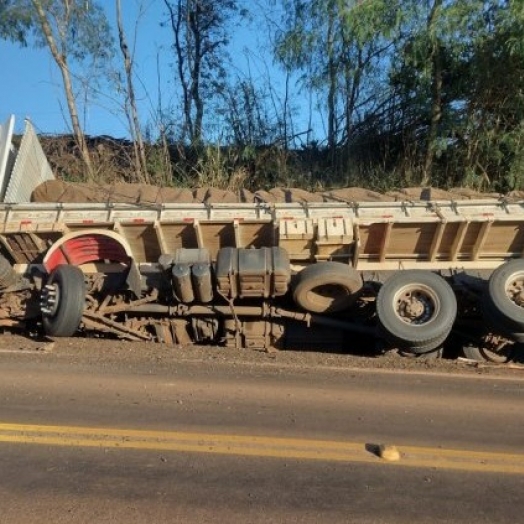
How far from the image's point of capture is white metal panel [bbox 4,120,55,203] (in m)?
8.94

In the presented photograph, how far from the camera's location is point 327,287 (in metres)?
8.12

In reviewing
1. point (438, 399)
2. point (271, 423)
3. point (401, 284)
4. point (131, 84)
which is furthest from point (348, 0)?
point (271, 423)

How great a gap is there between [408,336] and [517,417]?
7.26 ft

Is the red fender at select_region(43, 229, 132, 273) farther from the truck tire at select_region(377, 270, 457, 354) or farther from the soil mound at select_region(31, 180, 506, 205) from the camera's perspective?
the truck tire at select_region(377, 270, 457, 354)

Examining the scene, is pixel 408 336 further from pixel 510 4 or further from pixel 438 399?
pixel 510 4

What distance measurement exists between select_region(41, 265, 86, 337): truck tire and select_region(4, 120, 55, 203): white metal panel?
1566mm

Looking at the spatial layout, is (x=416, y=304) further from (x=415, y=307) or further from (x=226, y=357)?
(x=226, y=357)

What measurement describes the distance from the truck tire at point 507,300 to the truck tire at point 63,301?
4876 millimetres

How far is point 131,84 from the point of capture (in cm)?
1703

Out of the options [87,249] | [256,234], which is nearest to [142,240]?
[87,249]

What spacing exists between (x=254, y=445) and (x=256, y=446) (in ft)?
0.08

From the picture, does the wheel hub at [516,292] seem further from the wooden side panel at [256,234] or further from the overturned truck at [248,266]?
the wooden side panel at [256,234]

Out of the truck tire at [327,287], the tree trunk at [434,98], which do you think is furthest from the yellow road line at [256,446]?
the tree trunk at [434,98]

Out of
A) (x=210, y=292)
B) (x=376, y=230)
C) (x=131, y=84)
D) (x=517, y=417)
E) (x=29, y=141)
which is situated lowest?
(x=517, y=417)
